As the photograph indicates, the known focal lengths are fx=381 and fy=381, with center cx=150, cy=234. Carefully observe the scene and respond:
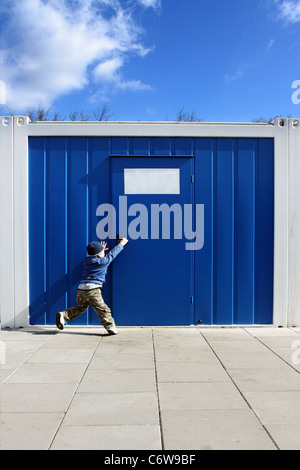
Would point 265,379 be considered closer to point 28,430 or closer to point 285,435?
point 285,435

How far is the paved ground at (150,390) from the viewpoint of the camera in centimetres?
284

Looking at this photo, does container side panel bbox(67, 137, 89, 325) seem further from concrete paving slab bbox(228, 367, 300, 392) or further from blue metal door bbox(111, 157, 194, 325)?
concrete paving slab bbox(228, 367, 300, 392)

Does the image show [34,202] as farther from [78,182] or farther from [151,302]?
[151,302]

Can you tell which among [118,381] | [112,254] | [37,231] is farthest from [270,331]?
[37,231]

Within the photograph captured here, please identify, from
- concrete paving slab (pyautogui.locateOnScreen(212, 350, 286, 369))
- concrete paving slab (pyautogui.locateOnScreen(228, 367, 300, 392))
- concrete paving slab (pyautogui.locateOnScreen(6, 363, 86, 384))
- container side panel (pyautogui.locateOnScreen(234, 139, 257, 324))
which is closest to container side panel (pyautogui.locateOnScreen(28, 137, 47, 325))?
concrete paving slab (pyautogui.locateOnScreen(6, 363, 86, 384))

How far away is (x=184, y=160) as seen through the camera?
6148mm

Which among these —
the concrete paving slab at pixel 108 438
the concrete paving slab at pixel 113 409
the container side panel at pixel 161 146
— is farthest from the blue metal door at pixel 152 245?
the concrete paving slab at pixel 108 438

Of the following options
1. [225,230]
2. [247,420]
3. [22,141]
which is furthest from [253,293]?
[22,141]

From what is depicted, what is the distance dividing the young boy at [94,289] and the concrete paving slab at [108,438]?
2708 mm

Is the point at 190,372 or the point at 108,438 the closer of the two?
the point at 108,438

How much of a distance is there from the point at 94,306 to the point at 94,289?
257 millimetres

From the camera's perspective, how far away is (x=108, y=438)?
9.26ft

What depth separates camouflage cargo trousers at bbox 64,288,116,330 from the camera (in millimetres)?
5636

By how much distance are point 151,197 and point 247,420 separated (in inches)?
148
